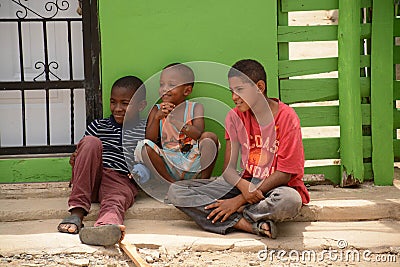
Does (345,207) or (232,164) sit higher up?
(232,164)

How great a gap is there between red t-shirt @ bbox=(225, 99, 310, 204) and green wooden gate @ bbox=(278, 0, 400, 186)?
748mm

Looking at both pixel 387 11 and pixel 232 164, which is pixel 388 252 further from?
pixel 387 11

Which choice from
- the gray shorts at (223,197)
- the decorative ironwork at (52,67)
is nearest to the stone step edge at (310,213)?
the gray shorts at (223,197)

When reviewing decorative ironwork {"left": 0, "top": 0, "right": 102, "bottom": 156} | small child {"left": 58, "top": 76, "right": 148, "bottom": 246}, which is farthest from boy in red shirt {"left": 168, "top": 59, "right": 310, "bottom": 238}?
decorative ironwork {"left": 0, "top": 0, "right": 102, "bottom": 156}

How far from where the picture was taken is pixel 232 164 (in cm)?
398

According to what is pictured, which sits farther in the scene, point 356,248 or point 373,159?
point 373,159

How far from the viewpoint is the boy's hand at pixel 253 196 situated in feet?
12.3

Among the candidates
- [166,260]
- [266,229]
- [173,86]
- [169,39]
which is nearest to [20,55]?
[169,39]

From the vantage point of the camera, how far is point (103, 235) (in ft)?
11.6

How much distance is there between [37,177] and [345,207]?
212cm

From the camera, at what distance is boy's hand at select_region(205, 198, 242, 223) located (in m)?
3.82

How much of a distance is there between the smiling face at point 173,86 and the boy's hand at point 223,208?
2.84 feet

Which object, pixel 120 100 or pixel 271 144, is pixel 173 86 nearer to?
pixel 120 100

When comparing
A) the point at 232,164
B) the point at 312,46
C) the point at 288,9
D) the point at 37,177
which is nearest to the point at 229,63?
the point at 288,9
